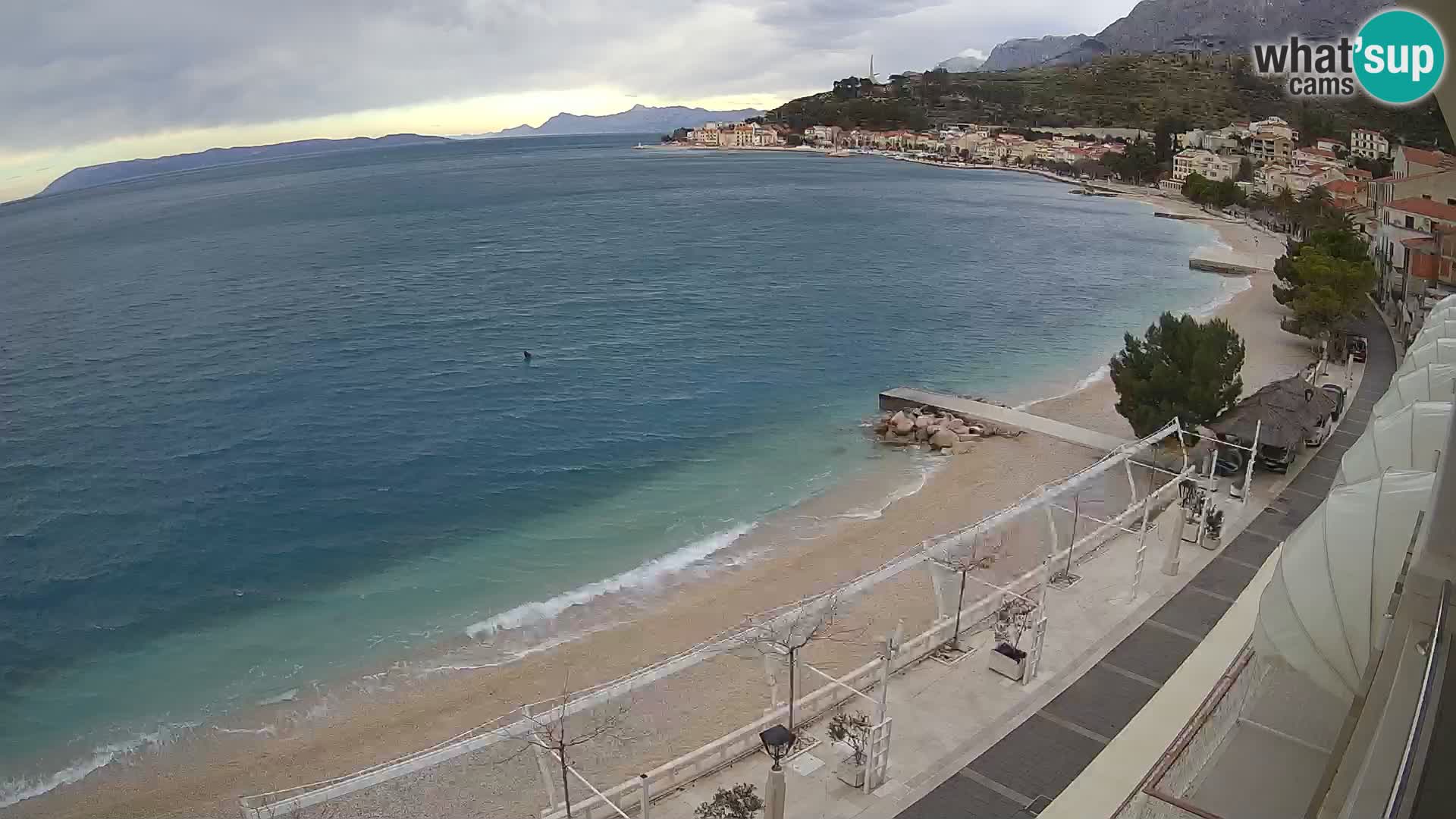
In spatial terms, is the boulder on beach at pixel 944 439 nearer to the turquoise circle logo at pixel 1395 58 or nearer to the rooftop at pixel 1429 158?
the turquoise circle logo at pixel 1395 58

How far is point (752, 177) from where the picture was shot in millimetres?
137875

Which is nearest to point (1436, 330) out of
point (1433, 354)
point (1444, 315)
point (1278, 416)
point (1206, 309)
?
point (1444, 315)

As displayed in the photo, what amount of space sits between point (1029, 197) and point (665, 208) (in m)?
42.6

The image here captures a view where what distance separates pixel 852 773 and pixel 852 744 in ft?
1.13

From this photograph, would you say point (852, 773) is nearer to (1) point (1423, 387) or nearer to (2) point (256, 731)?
(1) point (1423, 387)

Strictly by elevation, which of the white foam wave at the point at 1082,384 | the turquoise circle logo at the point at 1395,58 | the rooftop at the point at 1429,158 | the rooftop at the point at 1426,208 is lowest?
the white foam wave at the point at 1082,384

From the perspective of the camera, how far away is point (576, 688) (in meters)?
15.2

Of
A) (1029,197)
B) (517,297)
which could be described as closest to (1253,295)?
(517,297)

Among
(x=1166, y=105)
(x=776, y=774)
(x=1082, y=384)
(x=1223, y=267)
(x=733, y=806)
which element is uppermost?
(x=1166, y=105)

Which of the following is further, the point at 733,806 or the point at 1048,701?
the point at 1048,701

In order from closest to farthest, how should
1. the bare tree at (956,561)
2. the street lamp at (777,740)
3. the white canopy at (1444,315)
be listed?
1. the street lamp at (777,740)
2. the bare tree at (956,561)
3. the white canopy at (1444,315)

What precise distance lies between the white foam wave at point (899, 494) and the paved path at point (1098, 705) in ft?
27.2

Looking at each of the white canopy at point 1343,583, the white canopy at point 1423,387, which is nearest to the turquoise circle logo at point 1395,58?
the white canopy at point 1423,387

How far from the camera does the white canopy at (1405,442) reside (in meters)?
9.28
